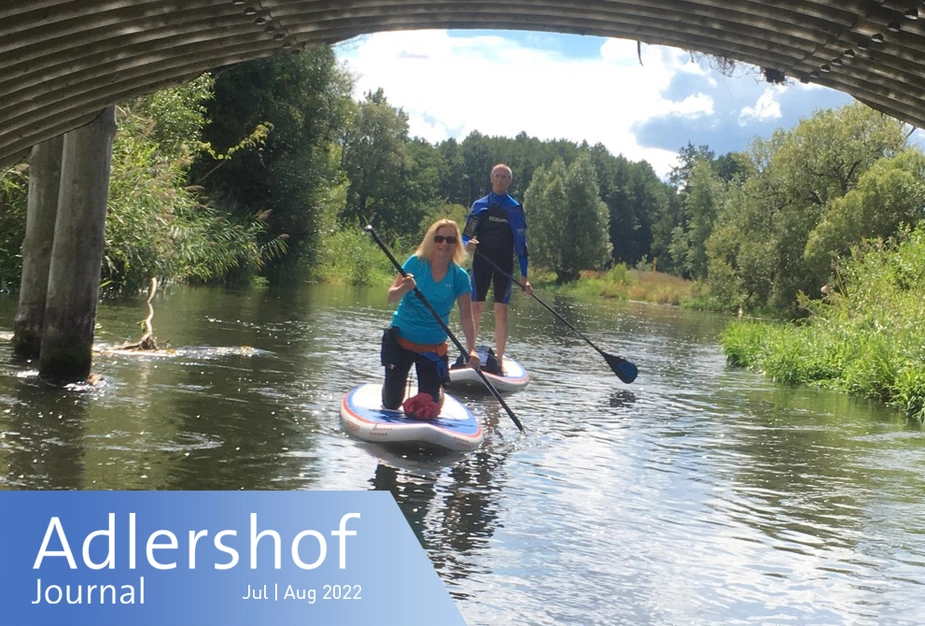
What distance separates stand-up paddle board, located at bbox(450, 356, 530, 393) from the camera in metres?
11.2

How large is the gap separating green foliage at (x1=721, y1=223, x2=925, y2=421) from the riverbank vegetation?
0.03 metres

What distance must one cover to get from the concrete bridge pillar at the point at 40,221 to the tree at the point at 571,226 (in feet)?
205

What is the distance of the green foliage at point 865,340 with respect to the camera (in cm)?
1333

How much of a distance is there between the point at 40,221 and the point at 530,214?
66.6 metres

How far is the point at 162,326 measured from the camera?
1514 centimetres

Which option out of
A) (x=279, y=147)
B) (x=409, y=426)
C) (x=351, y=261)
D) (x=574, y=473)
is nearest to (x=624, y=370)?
(x=574, y=473)

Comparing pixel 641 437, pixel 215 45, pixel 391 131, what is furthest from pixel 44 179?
pixel 391 131

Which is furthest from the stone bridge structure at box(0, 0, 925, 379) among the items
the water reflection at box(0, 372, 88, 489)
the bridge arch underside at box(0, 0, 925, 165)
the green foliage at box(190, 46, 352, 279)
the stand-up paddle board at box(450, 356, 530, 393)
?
the green foliage at box(190, 46, 352, 279)

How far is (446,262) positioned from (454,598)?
418 cm

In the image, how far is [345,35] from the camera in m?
6.19

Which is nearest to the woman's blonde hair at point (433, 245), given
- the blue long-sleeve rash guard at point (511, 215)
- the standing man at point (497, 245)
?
the standing man at point (497, 245)

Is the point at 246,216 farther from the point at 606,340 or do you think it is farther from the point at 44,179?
the point at 44,179

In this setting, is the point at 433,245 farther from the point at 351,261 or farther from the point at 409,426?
the point at 351,261

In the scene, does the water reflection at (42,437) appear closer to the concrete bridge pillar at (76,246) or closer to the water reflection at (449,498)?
the concrete bridge pillar at (76,246)
